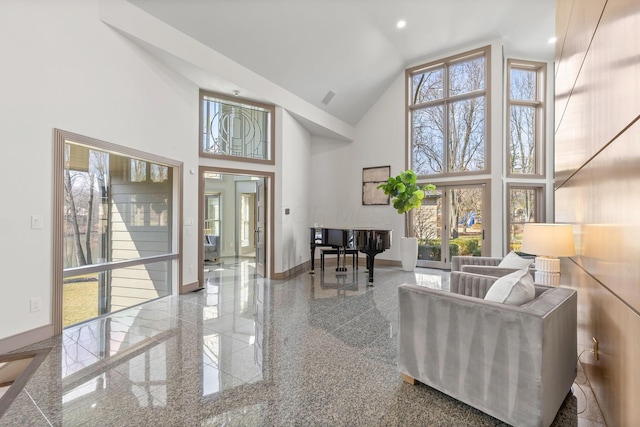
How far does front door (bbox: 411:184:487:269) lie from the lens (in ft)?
21.9

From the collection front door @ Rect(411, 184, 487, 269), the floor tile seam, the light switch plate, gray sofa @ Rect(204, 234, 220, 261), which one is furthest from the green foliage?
the floor tile seam

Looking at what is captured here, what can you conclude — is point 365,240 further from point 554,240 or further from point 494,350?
point 494,350

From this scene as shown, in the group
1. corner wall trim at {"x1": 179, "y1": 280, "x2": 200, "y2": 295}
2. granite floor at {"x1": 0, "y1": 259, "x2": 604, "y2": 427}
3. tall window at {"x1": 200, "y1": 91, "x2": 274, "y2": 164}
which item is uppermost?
tall window at {"x1": 200, "y1": 91, "x2": 274, "y2": 164}

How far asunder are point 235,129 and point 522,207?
6.34m

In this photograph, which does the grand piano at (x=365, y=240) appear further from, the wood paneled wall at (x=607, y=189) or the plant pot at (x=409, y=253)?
the wood paneled wall at (x=607, y=189)

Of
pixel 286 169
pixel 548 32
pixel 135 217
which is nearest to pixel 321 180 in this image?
pixel 286 169

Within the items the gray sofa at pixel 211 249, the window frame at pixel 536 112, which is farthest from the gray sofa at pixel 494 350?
the gray sofa at pixel 211 249

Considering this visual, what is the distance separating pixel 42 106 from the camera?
9.71ft

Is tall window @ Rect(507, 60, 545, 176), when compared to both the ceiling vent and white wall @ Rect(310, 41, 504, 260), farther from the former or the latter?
the ceiling vent

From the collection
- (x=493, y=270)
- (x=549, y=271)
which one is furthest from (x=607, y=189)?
(x=493, y=270)

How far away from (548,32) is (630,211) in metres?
6.65

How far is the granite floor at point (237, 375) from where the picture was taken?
73.0 inches

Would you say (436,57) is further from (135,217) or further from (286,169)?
(135,217)

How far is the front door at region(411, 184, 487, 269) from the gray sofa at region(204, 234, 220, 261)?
16.9 ft
